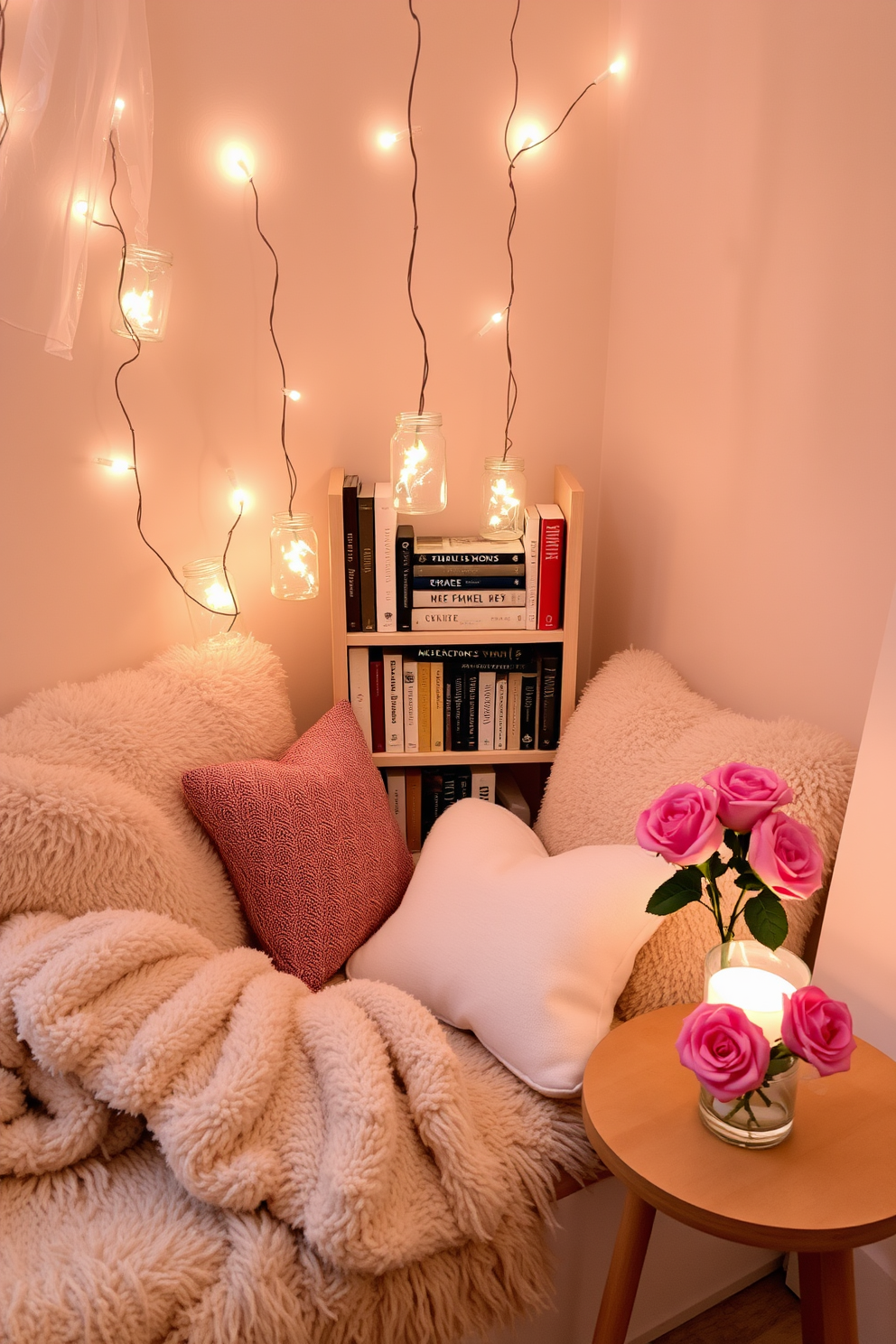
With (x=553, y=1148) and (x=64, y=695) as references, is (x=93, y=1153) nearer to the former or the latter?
(x=553, y=1148)

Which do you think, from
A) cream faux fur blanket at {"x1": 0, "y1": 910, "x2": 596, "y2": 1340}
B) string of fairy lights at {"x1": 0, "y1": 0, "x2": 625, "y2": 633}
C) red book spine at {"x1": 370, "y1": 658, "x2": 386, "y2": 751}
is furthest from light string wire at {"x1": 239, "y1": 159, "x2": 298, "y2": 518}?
cream faux fur blanket at {"x1": 0, "y1": 910, "x2": 596, "y2": 1340}

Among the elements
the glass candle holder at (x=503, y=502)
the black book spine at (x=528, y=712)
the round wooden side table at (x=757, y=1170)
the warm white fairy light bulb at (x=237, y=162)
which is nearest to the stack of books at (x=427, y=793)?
the black book spine at (x=528, y=712)

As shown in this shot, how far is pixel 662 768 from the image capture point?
4.70ft

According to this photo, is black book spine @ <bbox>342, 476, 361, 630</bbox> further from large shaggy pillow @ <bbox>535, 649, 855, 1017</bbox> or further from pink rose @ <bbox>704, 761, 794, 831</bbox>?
pink rose @ <bbox>704, 761, 794, 831</bbox>

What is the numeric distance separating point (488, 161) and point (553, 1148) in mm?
1686

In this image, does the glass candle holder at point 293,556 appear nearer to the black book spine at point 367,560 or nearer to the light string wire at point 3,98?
the black book spine at point 367,560

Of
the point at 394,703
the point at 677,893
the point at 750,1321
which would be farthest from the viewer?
the point at 394,703

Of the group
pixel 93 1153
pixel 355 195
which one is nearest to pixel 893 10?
pixel 355 195

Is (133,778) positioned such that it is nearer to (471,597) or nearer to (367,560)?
(367,560)

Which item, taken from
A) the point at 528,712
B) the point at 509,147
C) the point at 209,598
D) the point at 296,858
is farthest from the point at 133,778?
the point at 509,147

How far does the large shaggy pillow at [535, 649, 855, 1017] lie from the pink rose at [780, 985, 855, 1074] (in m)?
0.34

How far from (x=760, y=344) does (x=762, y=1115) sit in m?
1.11

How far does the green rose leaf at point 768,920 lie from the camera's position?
2.97 ft

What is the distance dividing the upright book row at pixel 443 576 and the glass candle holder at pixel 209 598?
269 millimetres
